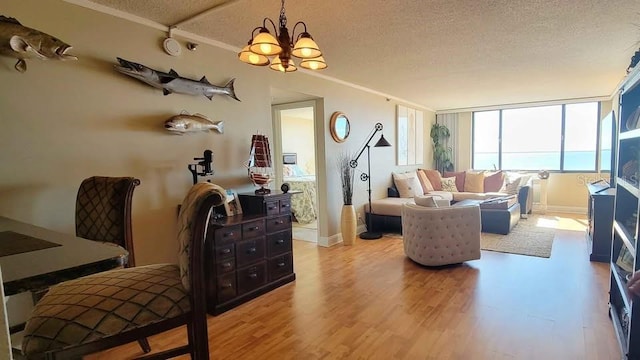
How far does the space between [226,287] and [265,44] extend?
6.30ft

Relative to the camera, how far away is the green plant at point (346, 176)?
4848 mm

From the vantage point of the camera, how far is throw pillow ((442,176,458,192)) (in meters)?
6.94

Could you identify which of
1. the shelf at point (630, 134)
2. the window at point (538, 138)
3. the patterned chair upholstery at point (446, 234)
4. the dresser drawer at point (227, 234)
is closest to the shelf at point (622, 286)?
the shelf at point (630, 134)

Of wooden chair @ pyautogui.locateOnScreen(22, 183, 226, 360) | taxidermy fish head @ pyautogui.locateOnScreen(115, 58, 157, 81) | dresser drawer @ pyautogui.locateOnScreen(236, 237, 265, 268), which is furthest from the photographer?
dresser drawer @ pyautogui.locateOnScreen(236, 237, 265, 268)

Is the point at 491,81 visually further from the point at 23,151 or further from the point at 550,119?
the point at 23,151

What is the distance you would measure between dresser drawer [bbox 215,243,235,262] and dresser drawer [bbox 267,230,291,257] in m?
0.44

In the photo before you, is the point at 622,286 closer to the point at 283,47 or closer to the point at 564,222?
the point at 283,47

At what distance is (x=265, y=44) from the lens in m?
1.84

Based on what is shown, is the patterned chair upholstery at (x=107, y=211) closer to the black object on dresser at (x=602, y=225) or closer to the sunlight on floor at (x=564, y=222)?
the black object on dresser at (x=602, y=225)

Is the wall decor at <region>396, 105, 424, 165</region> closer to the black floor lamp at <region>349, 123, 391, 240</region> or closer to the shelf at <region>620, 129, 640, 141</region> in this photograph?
the black floor lamp at <region>349, 123, 391, 240</region>

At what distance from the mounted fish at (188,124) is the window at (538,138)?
6.86 meters

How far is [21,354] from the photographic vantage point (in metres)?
1.17

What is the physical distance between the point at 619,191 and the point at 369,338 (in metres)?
2.09

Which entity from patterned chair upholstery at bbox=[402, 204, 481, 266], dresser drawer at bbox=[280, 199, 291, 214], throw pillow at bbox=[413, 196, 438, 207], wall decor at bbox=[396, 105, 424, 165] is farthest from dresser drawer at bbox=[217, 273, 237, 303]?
wall decor at bbox=[396, 105, 424, 165]
